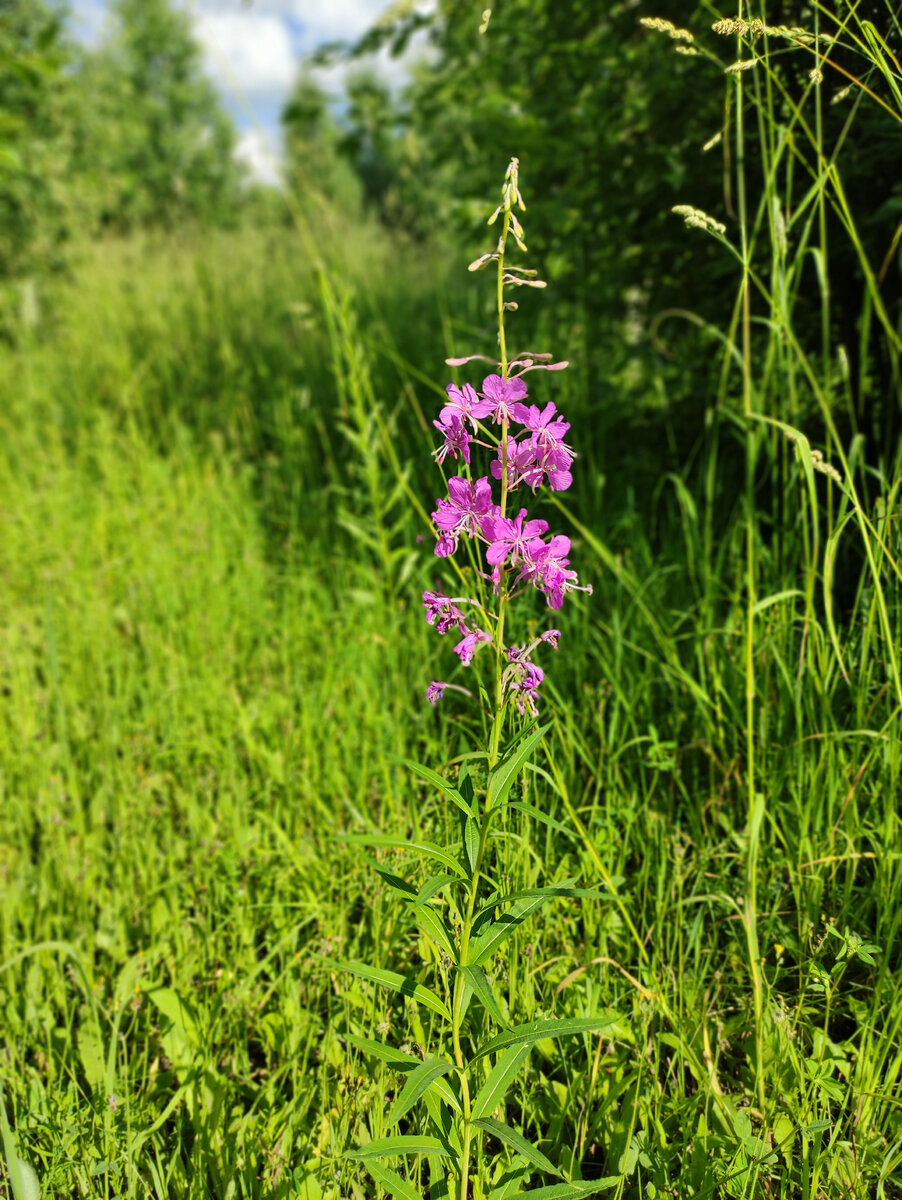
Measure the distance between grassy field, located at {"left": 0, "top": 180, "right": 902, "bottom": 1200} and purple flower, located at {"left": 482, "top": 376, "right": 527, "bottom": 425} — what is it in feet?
1.86

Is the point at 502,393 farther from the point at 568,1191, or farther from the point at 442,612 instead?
the point at 568,1191

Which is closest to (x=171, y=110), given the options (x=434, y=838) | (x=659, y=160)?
(x=659, y=160)

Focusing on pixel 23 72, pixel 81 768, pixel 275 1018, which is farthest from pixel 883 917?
pixel 23 72

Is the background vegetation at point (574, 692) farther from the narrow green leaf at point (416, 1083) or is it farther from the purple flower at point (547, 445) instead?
the purple flower at point (547, 445)

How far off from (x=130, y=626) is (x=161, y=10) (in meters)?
32.4

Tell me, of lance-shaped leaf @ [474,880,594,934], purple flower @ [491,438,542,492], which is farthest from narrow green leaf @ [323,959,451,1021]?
purple flower @ [491,438,542,492]

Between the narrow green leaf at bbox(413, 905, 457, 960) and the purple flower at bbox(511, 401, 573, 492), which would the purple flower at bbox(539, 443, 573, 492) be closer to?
the purple flower at bbox(511, 401, 573, 492)

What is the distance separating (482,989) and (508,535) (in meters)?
0.57

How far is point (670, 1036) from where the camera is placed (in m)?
1.38

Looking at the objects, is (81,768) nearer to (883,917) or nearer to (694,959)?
(694,959)

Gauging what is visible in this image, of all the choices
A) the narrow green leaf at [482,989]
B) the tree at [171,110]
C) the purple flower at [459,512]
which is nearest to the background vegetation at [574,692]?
the narrow green leaf at [482,989]

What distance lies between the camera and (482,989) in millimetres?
960

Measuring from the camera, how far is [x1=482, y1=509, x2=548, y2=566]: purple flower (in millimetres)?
1011

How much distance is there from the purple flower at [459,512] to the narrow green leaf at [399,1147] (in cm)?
76
